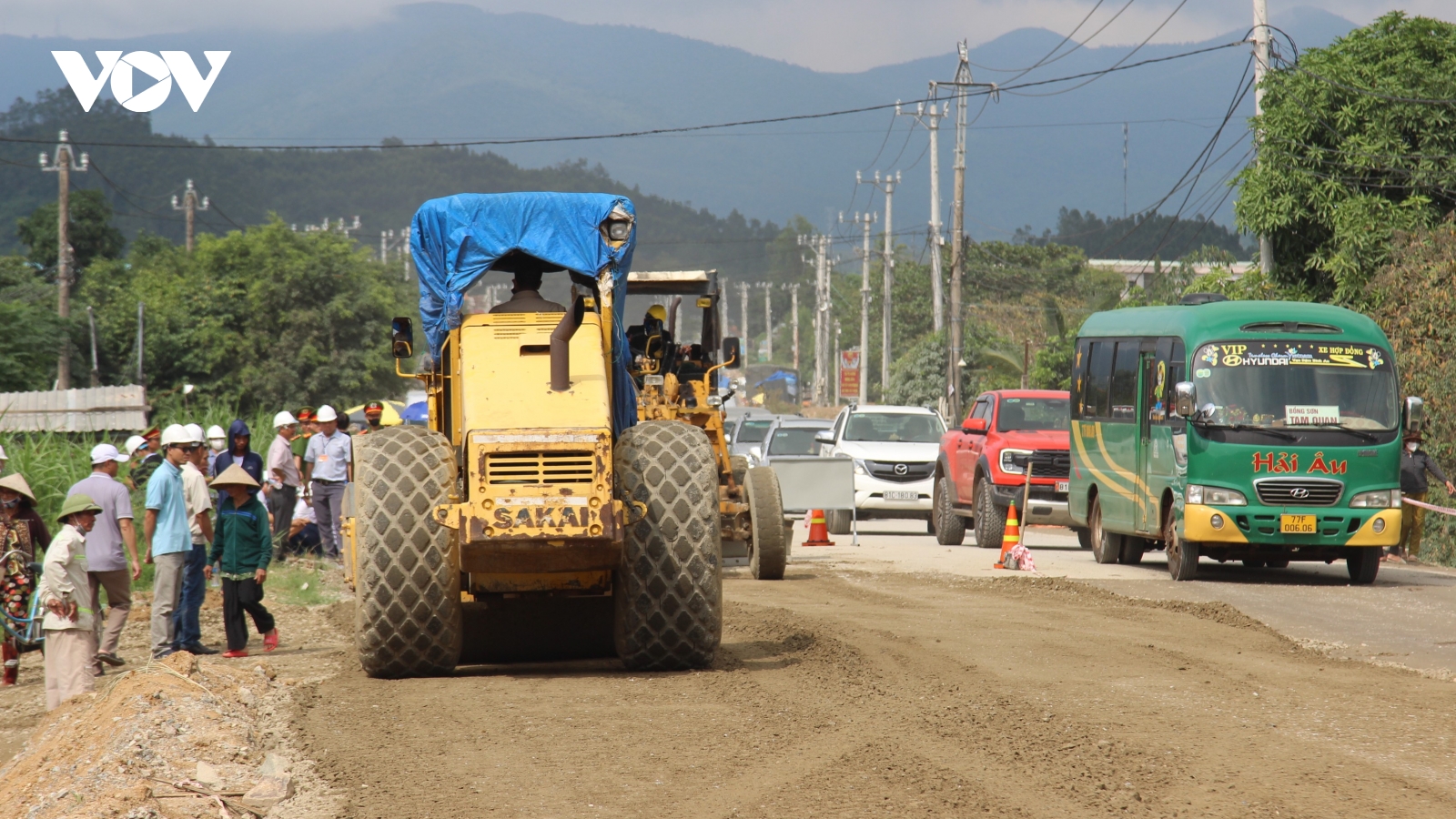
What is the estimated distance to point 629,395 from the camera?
10703 mm

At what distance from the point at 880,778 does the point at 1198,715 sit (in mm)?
2443

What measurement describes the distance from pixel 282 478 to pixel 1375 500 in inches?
480

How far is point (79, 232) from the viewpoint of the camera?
186ft

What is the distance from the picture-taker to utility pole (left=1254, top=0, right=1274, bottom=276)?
87.7ft

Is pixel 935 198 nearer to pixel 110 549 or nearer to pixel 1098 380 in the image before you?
pixel 1098 380

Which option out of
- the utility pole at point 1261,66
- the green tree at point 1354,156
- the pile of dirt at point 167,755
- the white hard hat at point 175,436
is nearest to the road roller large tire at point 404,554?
the pile of dirt at point 167,755

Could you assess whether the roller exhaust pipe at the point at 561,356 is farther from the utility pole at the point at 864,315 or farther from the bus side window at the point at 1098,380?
the utility pole at the point at 864,315

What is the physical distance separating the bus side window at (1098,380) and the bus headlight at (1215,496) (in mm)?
3005

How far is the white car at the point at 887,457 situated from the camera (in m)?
26.2

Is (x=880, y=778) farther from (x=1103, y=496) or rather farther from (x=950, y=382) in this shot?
(x=950, y=382)

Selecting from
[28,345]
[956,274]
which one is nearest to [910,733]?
[28,345]

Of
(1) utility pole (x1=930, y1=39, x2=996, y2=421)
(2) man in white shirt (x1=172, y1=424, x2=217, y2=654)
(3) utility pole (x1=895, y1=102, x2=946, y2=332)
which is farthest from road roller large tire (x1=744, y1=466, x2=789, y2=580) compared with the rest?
(3) utility pole (x1=895, y1=102, x2=946, y2=332)

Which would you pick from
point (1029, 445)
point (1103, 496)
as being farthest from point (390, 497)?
point (1029, 445)

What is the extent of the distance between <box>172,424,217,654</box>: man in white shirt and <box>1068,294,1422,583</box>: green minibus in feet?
32.5
